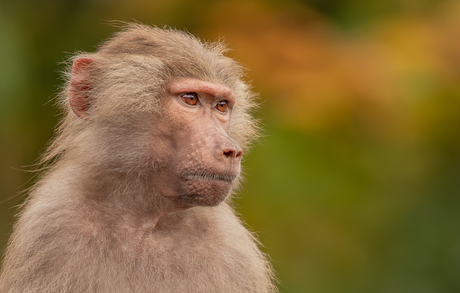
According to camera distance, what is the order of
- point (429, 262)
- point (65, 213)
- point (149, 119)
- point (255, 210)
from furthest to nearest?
point (429, 262), point (255, 210), point (149, 119), point (65, 213)

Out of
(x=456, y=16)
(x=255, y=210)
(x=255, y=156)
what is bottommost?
(x=255, y=210)

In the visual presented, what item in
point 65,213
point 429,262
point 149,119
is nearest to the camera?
point 65,213

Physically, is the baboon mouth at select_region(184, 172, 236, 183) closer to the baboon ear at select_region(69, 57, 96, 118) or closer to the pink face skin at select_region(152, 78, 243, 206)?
the pink face skin at select_region(152, 78, 243, 206)

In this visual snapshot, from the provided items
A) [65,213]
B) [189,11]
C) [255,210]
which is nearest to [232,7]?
[189,11]

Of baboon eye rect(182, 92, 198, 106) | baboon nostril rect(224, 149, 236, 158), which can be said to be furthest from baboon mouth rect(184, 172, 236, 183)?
baboon eye rect(182, 92, 198, 106)

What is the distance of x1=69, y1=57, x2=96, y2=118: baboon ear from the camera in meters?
3.87

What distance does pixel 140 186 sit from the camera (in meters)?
3.78

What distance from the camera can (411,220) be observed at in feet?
24.8

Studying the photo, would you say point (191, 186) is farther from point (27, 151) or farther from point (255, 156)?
point (27, 151)

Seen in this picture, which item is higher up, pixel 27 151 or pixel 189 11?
pixel 189 11

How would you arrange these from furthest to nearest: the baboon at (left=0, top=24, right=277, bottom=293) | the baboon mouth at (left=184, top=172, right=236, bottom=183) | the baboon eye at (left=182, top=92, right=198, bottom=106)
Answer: the baboon eye at (left=182, top=92, right=198, bottom=106), the baboon mouth at (left=184, top=172, right=236, bottom=183), the baboon at (left=0, top=24, right=277, bottom=293)

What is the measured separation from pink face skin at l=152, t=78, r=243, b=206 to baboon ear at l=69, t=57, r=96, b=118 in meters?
0.56

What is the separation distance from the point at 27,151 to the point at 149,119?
3.90 metres

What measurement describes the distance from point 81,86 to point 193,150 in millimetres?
954
